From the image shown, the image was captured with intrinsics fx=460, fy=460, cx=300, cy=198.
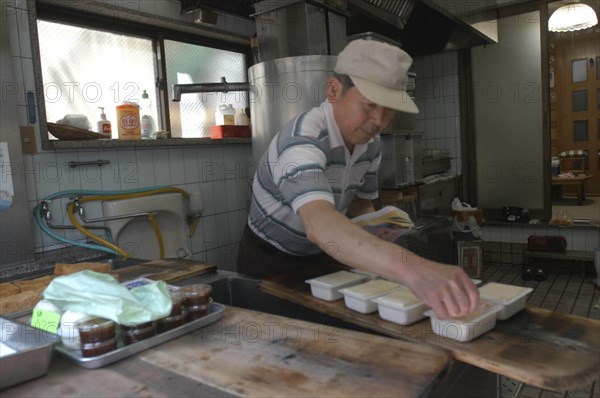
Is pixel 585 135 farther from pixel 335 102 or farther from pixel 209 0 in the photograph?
pixel 335 102

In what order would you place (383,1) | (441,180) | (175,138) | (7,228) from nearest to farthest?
(7,228), (175,138), (383,1), (441,180)

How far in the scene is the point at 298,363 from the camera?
0.88 metres

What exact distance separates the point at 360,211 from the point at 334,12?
1638 mm

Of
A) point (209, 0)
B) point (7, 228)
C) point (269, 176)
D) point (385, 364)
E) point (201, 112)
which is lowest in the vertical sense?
point (385, 364)

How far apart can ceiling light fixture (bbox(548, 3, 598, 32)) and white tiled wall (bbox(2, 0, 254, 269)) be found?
296 centimetres

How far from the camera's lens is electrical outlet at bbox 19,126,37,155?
86.4 inches

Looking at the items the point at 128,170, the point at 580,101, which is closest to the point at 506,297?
the point at 128,170

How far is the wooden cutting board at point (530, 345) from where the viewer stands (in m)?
0.82

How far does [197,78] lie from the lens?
3305 mm

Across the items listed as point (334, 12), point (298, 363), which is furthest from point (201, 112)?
point (298, 363)

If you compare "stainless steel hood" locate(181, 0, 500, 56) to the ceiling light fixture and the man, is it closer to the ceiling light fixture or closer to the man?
the ceiling light fixture

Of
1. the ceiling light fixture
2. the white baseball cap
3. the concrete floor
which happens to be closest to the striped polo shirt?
the white baseball cap

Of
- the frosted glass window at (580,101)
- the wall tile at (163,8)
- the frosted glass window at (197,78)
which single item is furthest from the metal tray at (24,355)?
the frosted glass window at (580,101)

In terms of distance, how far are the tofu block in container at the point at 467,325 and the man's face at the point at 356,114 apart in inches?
25.2
